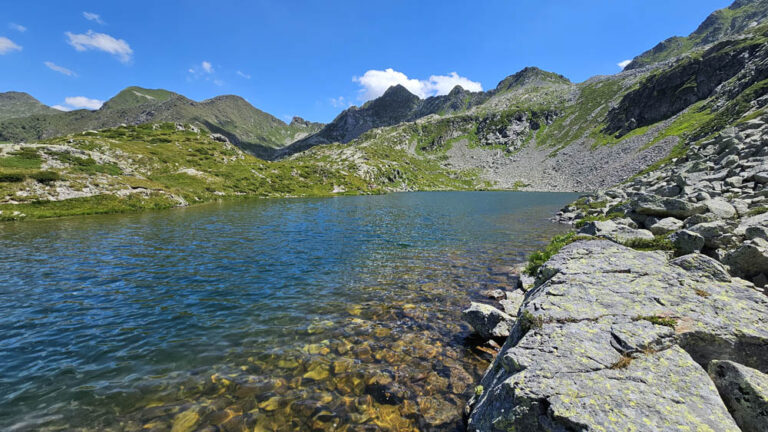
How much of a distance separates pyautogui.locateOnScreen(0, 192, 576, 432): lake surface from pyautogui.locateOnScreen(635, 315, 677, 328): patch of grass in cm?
561

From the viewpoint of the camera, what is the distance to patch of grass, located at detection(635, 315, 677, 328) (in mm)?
7663

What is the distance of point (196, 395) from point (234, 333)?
12.5 ft

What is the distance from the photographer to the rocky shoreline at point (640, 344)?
5398mm

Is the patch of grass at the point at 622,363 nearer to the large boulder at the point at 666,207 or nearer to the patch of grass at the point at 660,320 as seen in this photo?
the patch of grass at the point at 660,320

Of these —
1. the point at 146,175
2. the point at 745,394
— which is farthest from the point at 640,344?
the point at 146,175

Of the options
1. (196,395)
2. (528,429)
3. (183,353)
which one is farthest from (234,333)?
(528,429)

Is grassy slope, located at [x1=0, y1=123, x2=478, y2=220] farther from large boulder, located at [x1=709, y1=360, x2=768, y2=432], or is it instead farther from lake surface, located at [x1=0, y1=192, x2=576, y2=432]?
large boulder, located at [x1=709, y1=360, x2=768, y2=432]

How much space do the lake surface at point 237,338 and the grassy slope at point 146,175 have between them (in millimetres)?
41486

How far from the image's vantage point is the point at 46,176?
196 ft

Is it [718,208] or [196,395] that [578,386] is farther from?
[718,208]

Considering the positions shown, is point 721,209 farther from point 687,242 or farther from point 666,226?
point 687,242

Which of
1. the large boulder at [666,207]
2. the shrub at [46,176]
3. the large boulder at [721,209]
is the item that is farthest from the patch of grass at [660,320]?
the shrub at [46,176]

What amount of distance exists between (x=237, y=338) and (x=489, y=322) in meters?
11.3

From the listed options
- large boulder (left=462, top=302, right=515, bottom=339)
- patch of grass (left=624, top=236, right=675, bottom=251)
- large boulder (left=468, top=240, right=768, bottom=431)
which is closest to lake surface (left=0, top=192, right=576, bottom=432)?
large boulder (left=462, top=302, right=515, bottom=339)
